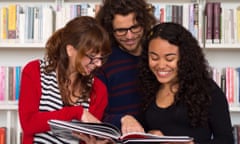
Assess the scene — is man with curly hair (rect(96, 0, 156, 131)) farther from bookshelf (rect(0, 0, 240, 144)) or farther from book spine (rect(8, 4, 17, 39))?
book spine (rect(8, 4, 17, 39))

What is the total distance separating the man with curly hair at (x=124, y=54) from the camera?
5.02 feet

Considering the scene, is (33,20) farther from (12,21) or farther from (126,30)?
(126,30)

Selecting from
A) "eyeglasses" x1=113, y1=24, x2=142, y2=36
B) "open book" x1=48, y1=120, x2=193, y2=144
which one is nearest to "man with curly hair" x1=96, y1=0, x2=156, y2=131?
"eyeglasses" x1=113, y1=24, x2=142, y2=36

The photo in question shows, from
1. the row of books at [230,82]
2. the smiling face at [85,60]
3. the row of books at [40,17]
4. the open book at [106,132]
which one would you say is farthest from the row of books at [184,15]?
the open book at [106,132]

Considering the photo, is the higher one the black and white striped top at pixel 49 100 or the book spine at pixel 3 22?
the book spine at pixel 3 22

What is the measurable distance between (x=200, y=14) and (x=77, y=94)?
1199 millimetres

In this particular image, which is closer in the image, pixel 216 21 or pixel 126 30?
pixel 126 30

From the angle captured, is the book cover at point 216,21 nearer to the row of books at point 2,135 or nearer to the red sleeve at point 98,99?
the red sleeve at point 98,99

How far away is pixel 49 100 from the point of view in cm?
130

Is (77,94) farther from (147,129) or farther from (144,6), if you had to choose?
(144,6)

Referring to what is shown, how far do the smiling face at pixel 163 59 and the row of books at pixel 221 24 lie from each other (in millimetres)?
1029

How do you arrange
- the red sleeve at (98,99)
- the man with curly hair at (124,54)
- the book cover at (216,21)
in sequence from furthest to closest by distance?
the book cover at (216,21) < the man with curly hair at (124,54) < the red sleeve at (98,99)

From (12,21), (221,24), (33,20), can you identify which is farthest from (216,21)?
(12,21)

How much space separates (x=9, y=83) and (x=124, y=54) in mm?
1076
